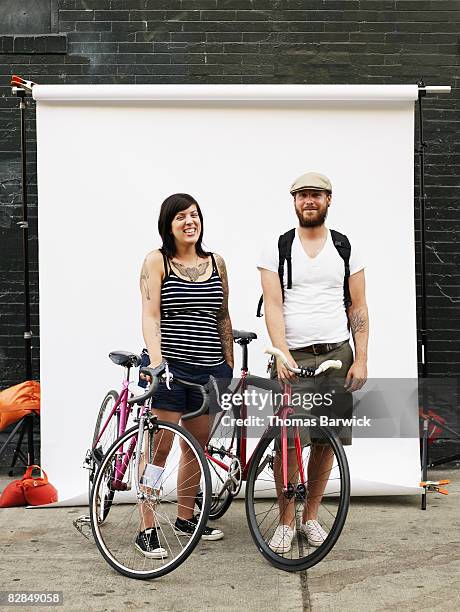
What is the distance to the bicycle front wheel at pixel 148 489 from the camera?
14.6 ft

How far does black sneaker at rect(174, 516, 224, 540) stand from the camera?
505 cm

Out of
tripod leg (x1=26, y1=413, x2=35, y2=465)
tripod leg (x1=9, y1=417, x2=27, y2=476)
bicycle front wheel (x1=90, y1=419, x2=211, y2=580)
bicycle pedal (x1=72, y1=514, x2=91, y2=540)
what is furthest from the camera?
tripod leg (x1=9, y1=417, x2=27, y2=476)

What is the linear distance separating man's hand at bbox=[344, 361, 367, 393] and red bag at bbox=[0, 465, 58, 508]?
2.06 metres

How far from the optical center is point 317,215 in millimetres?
4922

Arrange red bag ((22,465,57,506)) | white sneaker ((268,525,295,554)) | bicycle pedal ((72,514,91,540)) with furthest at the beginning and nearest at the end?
red bag ((22,465,57,506)) < bicycle pedal ((72,514,91,540)) < white sneaker ((268,525,295,554))

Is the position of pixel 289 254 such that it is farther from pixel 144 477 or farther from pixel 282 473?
pixel 144 477

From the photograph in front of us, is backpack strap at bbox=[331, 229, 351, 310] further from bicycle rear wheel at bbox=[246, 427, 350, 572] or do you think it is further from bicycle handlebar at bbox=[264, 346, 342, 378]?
bicycle rear wheel at bbox=[246, 427, 350, 572]

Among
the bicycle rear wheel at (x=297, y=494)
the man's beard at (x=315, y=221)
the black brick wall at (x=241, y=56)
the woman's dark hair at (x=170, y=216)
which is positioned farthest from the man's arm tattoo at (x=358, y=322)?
the black brick wall at (x=241, y=56)

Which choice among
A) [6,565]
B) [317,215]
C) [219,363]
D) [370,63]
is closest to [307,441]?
[219,363]

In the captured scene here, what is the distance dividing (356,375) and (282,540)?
0.94 metres

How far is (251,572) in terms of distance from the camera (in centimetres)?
462

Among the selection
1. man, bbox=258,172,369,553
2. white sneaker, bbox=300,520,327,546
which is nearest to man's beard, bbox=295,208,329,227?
man, bbox=258,172,369,553

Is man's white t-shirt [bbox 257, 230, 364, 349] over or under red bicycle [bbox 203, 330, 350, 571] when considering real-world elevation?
over

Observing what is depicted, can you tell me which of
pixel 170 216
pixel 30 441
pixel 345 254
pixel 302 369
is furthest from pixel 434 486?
pixel 30 441
